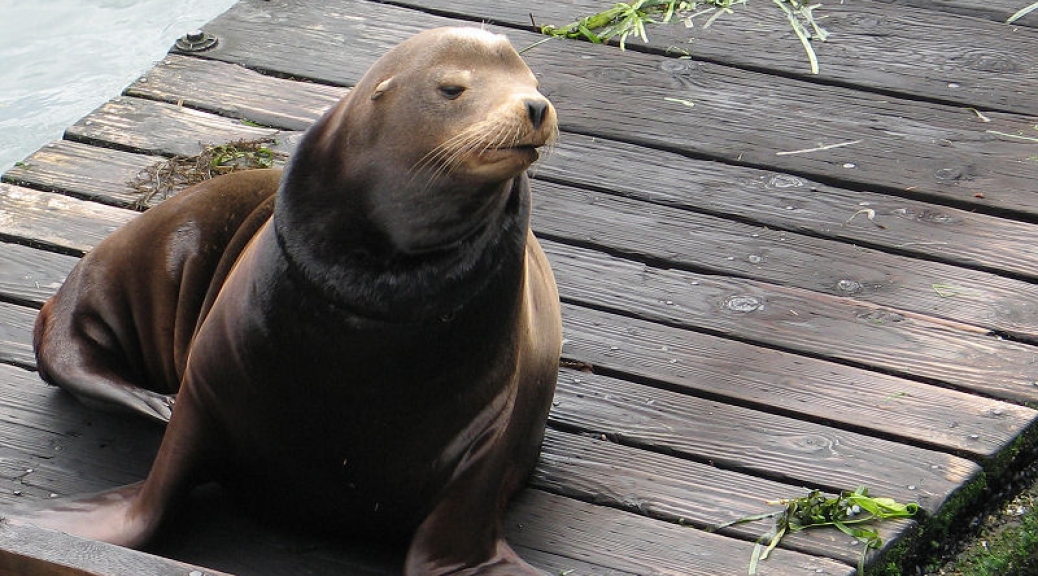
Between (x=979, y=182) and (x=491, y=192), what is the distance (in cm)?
240

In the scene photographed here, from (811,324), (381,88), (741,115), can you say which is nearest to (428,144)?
(381,88)

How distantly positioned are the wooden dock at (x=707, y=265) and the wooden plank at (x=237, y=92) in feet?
0.04

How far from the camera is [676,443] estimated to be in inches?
146

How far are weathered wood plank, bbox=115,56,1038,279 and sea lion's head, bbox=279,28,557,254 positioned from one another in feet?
5.64

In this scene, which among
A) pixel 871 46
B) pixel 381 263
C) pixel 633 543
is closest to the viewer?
pixel 381 263

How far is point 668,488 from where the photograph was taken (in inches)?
140

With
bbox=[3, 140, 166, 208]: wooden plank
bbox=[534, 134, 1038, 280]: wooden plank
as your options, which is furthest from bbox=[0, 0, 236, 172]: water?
bbox=[534, 134, 1038, 280]: wooden plank

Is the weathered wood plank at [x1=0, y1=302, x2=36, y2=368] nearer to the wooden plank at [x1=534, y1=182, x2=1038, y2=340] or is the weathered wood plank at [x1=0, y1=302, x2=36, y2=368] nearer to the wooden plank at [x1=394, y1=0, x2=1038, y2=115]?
the wooden plank at [x1=534, y1=182, x2=1038, y2=340]

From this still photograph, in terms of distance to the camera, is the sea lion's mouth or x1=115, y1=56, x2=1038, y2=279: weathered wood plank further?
x1=115, y1=56, x2=1038, y2=279: weathered wood plank

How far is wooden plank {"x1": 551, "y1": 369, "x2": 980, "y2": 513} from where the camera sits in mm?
3582

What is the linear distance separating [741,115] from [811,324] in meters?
1.18

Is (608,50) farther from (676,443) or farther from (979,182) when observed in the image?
(676,443)

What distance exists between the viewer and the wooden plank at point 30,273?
4.11 metres

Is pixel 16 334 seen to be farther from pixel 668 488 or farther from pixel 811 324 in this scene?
pixel 811 324
